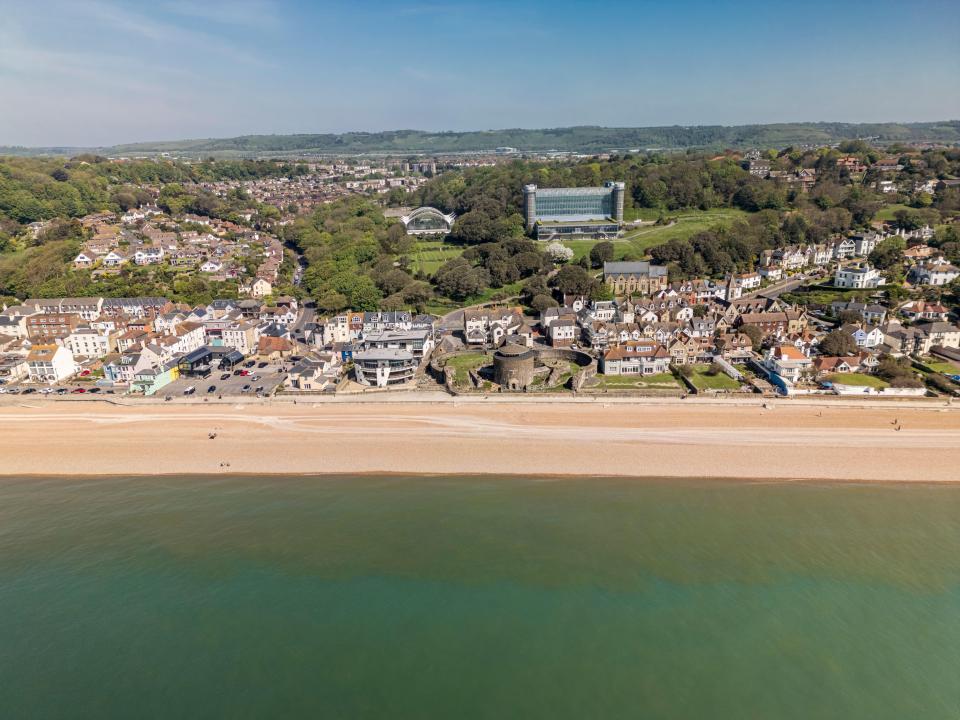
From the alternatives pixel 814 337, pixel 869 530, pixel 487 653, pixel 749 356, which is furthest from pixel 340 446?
pixel 814 337

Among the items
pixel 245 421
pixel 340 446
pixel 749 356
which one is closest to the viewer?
pixel 340 446

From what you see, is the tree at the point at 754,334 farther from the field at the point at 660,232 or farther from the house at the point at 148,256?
the house at the point at 148,256

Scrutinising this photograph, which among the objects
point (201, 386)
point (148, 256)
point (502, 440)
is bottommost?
point (502, 440)

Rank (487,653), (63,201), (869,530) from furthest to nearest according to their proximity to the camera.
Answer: (63,201) < (869,530) < (487,653)

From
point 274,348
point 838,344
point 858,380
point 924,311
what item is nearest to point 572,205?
point 924,311

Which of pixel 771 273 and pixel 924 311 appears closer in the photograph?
pixel 924 311

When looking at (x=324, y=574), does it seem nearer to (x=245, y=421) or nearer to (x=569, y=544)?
(x=569, y=544)

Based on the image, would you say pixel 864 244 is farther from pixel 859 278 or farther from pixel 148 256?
pixel 148 256
